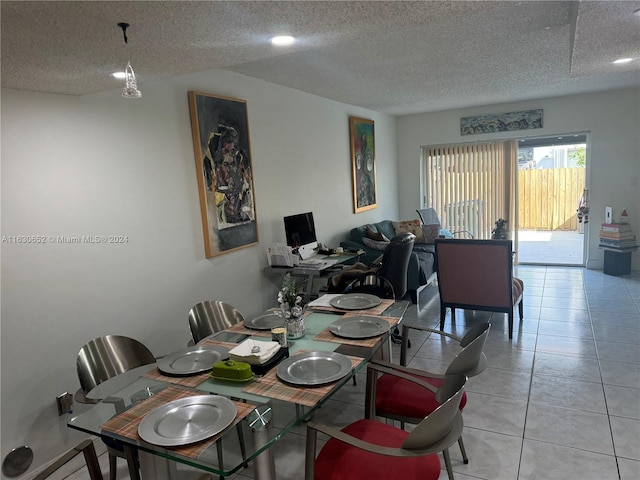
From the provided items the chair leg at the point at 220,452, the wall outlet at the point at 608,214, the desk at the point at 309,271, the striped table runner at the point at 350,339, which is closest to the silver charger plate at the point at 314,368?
the striped table runner at the point at 350,339

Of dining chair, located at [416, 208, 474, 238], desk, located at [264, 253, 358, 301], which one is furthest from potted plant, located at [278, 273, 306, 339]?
dining chair, located at [416, 208, 474, 238]

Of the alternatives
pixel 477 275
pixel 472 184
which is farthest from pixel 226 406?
pixel 472 184

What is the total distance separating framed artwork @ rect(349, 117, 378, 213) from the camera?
238 inches

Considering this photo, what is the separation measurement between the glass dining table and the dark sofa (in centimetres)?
296

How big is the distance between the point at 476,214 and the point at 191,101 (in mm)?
5638

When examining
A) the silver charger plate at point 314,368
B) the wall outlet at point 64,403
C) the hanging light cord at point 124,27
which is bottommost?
the wall outlet at point 64,403

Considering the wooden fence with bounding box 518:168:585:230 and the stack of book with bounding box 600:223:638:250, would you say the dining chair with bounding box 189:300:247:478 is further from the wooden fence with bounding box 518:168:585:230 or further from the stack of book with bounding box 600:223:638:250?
the wooden fence with bounding box 518:168:585:230

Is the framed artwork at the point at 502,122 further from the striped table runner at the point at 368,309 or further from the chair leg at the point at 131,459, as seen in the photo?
the chair leg at the point at 131,459

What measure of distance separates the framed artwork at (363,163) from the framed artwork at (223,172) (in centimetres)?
237

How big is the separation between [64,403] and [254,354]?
144 cm

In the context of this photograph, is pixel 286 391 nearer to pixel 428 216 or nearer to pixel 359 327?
pixel 359 327

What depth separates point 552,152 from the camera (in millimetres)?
10078

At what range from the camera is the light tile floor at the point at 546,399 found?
230 cm

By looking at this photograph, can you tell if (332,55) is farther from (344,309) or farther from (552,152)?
(552,152)
